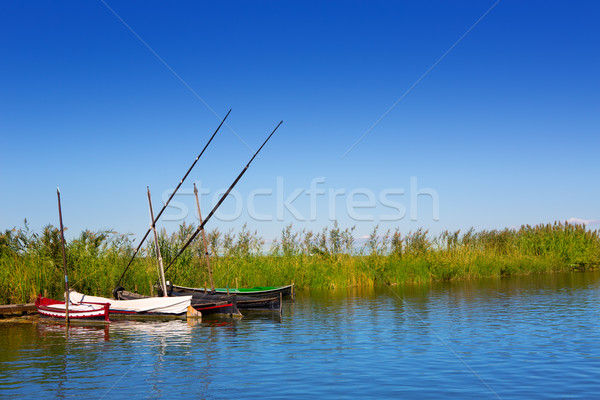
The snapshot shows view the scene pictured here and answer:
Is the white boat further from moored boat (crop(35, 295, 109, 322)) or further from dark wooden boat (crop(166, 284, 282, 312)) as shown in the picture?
dark wooden boat (crop(166, 284, 282, 312))

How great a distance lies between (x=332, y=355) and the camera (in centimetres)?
1555

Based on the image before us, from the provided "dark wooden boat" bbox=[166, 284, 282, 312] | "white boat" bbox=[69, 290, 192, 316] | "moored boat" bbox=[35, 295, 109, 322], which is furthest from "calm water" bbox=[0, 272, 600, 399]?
"dark wooden boat" bbox=[166, 284, 282, 312]

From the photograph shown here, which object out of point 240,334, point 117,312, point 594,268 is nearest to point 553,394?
point 240,334

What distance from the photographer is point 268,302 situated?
27281 millimetres

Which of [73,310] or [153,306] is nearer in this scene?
[73,310]

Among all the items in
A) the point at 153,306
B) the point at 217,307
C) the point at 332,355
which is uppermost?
the point at 153,306

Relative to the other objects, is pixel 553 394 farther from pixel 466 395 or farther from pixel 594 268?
pixel 594 268

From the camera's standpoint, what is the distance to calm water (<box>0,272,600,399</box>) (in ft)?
39.7

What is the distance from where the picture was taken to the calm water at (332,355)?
1209cm

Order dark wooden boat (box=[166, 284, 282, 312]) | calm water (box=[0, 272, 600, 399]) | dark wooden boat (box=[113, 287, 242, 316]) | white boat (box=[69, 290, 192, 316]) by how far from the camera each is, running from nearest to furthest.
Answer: calm water (box=[0, 272, 600, 399]), white boat (box=[69, 290, 192, 316]), dark wooden boat (box=[113, 287, 242, 316]), dark wooden boat (box=[166, 284, 282, 312])

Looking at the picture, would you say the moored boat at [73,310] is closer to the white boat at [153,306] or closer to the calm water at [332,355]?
the white boat at [153,306]

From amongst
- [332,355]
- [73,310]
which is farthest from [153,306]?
[332,355]

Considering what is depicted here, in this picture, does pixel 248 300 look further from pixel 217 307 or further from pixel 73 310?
pixel 73 310

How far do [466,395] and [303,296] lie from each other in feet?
76.8
